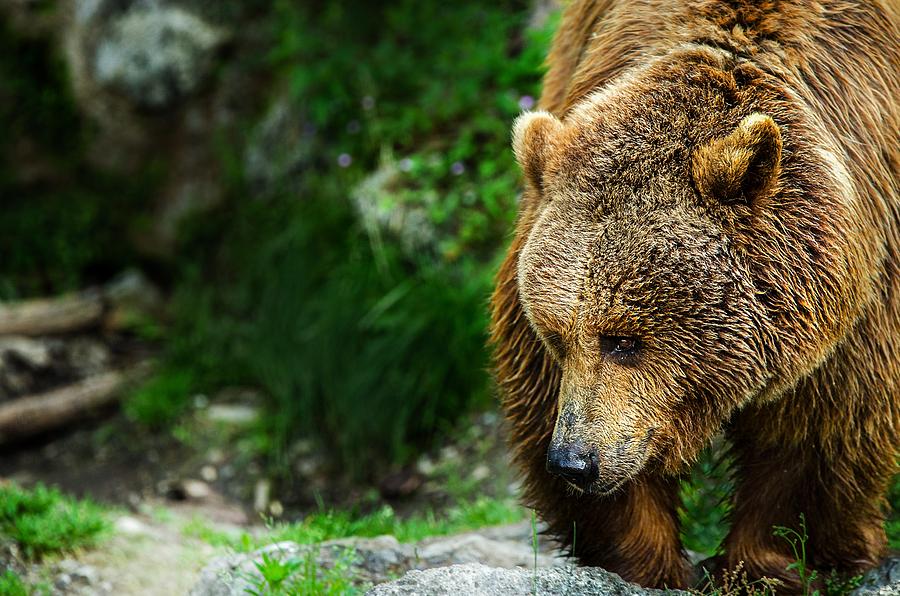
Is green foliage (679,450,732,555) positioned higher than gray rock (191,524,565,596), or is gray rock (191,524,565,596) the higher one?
gray rock (191,524,565,596)

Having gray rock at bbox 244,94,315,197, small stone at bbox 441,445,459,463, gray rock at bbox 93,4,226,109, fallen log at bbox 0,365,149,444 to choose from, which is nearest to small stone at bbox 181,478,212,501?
fallen log at bbox 0,365,149,444

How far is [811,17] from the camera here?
10.8 ft

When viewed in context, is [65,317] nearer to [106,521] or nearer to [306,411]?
[306,411]

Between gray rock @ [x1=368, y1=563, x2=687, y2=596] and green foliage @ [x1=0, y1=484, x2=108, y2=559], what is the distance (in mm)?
2080

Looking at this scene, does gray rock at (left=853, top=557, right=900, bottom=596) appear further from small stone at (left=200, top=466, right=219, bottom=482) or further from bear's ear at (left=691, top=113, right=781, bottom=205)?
small stone at (left=200, top=466, right=219, bottom=482)

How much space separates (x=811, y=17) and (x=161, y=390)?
18.7 ft

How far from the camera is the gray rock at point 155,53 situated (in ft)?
27.4

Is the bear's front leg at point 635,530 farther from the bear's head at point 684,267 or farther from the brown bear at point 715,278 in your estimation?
the bear's head at point 684,267

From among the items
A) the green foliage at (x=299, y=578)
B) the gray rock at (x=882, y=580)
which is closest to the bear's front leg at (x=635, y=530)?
the gray rock at (x=882, y=580)

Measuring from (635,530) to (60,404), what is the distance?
210 inches

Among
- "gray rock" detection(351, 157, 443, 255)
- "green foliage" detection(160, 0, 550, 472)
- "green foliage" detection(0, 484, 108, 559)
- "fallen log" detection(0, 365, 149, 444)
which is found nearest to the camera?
"green foliage" detection(0, 484, 108, 559)

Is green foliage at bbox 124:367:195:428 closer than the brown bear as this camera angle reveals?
No

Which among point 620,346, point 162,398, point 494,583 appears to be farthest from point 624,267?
point 162,398

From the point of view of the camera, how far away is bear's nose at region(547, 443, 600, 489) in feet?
9.68
